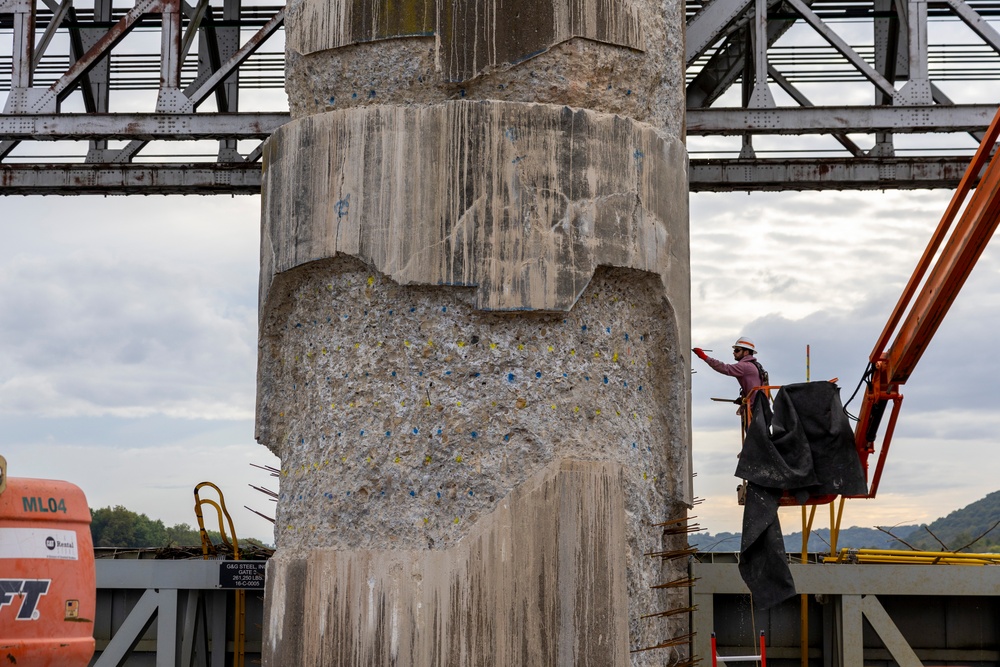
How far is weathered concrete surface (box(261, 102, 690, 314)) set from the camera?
6.32 m

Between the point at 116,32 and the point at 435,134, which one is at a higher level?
the point at 116,32

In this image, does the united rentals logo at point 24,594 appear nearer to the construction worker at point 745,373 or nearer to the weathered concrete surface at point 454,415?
the weathered concrete surface at point 454,415

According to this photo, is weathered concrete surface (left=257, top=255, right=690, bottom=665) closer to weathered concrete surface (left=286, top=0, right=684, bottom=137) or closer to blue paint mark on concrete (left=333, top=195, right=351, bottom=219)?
blue paint mark on concrete (left=333, top=195, right=351, bottom=219)

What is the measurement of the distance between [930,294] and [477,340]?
4.18m

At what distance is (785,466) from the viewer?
827cm

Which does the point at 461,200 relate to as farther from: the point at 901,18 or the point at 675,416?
the point at 901,18

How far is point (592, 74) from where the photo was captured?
6.78 metres

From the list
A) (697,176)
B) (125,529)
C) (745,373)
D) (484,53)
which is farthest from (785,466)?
(125,529)

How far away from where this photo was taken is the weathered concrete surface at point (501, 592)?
6.07 m

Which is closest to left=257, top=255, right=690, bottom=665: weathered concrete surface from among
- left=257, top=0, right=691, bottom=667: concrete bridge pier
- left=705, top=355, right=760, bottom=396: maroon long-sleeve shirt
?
left=257, top=0, right=691, bottom=667: concrete bridge pier

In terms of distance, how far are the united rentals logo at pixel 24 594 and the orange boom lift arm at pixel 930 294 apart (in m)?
5.41

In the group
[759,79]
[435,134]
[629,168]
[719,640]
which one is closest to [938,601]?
[719,640]

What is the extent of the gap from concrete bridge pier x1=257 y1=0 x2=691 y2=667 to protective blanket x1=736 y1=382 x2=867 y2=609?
4.63 ft

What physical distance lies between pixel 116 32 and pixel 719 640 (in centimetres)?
882
